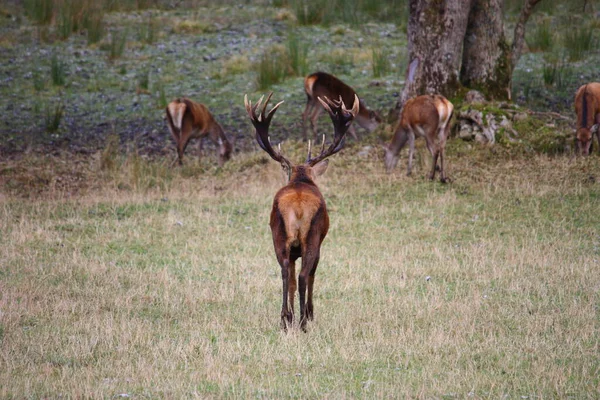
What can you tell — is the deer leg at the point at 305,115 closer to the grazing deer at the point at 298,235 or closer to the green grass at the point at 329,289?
the green grass at the point at 329,289

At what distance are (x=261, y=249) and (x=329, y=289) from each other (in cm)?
180

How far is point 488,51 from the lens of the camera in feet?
46.6

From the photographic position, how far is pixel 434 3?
13.8 meters

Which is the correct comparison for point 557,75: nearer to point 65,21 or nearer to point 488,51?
point 488,51

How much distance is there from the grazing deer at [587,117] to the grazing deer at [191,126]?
17.3ft

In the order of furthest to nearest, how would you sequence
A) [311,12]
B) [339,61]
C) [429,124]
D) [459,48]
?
[311,12] < [339,61] < [459,48] < [429,124]

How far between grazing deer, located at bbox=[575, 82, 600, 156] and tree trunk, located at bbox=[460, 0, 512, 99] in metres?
1.35

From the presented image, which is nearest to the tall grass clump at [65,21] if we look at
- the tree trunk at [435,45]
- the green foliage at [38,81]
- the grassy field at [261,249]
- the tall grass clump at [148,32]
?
the grassy field at [261,249]

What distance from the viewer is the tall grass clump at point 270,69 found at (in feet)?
59.1

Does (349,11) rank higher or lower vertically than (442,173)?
higher

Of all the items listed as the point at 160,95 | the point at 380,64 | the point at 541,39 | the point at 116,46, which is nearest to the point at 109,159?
the point at 160,95

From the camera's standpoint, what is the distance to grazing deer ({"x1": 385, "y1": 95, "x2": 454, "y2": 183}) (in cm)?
1253

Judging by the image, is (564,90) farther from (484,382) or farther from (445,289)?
(484,382)

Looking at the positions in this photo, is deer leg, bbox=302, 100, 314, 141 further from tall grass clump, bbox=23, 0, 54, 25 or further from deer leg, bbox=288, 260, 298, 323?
tall grass clump, bbox=23, 0, 54, 25
